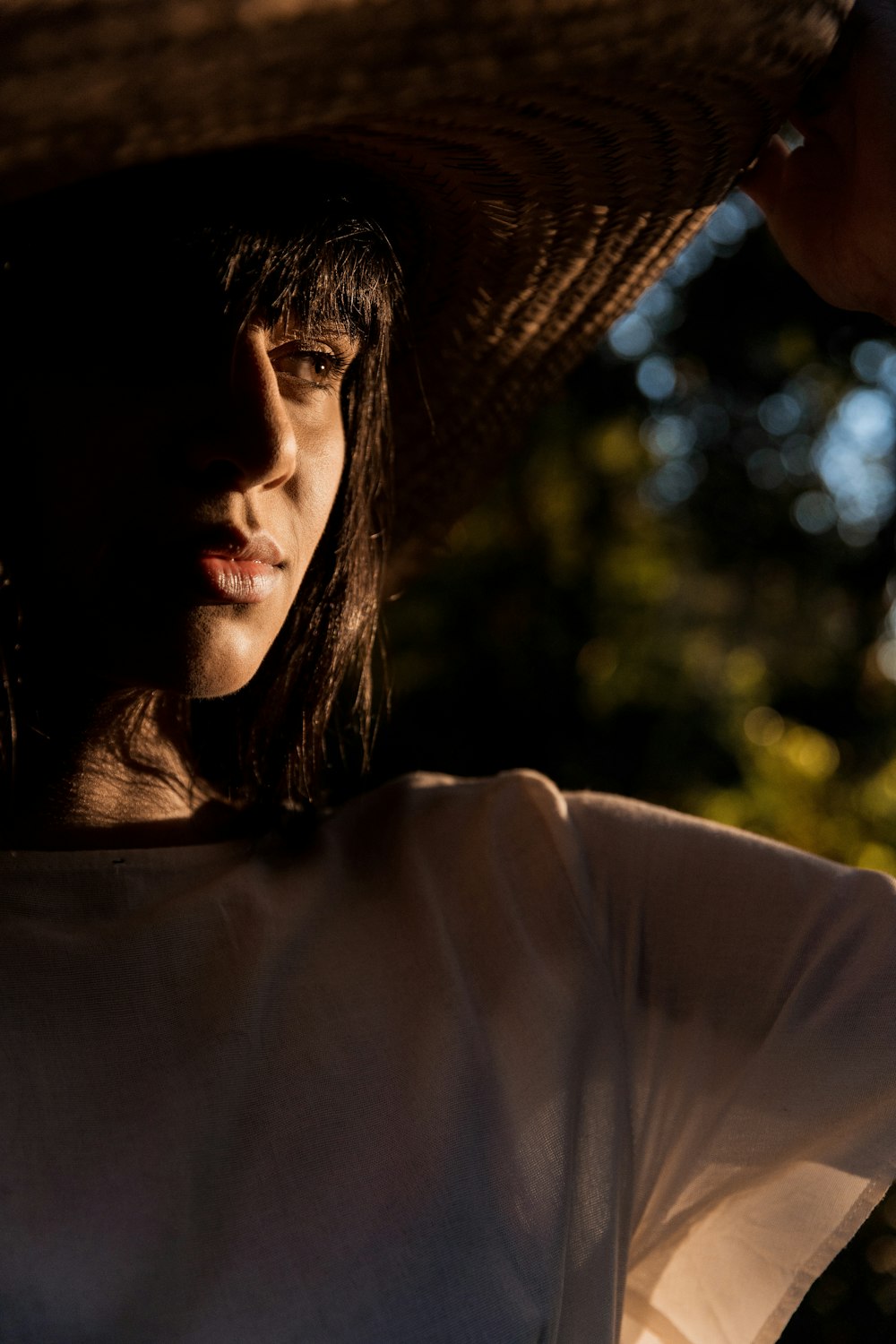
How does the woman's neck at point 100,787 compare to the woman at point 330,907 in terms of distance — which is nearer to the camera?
the woman at point 330,907

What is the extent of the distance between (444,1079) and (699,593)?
9.24ft

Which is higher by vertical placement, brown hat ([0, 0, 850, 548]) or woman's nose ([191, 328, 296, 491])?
brown hat ([0, 0, 850, 548])

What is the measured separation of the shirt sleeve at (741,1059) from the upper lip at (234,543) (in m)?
0.41

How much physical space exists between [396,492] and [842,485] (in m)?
2.52

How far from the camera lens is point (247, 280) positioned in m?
0.81

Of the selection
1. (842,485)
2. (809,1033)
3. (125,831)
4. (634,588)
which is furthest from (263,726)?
(842,485)

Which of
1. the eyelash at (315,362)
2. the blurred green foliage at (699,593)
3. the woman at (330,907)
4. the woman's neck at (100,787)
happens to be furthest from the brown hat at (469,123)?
the blurred green foliage at (699,593)

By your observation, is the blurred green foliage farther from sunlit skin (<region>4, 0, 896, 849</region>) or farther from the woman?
sunlit skin (<region>4, 0, 896, 849</region>)

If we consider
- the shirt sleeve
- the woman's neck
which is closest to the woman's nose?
the woman's neck

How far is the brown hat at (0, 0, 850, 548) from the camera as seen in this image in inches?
20.2

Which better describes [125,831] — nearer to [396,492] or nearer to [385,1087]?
[385,1087]

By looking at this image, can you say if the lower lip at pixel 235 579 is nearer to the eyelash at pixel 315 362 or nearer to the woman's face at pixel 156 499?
the woman's face at pixel 156 499

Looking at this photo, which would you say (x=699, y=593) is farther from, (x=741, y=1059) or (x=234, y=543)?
(x=234, y=543)

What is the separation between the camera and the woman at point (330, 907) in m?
0.80
